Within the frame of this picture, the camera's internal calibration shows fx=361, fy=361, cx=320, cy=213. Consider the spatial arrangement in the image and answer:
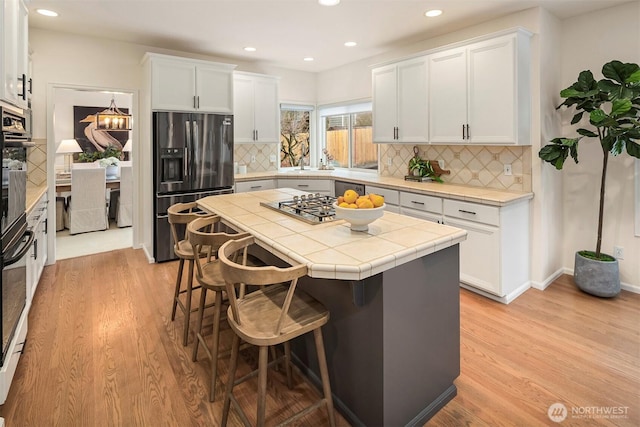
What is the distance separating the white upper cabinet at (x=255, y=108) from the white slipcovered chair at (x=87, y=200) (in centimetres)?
237

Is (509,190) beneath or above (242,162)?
beneath

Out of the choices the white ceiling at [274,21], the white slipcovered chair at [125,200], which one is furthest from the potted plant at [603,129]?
the white slipcovered chair at [125,200]

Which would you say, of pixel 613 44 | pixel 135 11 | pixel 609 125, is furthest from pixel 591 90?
pixel 135 11

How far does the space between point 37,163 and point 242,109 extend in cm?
245

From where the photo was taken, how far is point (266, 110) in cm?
518

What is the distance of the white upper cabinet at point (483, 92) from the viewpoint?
3105 millimetres

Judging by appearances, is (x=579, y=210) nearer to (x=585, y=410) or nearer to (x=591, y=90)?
(x=591, y=90)

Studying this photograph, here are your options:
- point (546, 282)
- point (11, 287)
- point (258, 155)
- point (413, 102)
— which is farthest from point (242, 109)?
point (546, 282)

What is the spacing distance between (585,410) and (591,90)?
2500 mm

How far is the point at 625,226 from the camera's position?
3275 mm

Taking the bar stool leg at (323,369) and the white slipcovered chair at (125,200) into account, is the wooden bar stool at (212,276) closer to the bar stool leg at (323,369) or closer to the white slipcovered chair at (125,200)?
the bar stool leg at (323,369)

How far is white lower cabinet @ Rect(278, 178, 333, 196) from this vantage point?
16.1 ft

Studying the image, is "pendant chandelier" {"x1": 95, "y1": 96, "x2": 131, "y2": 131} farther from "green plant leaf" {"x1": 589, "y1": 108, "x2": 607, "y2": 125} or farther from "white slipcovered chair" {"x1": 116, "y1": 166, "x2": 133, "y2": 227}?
"green plant leaf" {"x1": 589, "y1": 108, "x2": 607, "y2": 125}

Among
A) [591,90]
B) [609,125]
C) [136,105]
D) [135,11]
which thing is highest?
[135,11]
